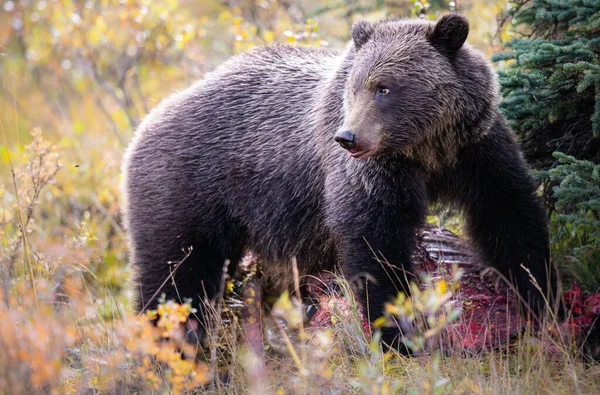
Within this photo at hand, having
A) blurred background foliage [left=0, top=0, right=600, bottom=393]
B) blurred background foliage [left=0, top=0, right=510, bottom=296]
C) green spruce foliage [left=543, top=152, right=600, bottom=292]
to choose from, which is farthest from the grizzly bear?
blurred background foliage [left=0, top=0, right=510, bottom=296]

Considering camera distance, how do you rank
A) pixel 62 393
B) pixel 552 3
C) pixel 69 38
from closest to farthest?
pixel 62 393 < pixel 552 3 < pixel 69 38

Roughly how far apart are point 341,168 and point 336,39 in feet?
17.2

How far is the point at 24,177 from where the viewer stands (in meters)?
6.34

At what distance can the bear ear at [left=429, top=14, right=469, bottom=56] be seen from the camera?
4.70 m

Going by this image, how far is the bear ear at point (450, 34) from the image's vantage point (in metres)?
4.70

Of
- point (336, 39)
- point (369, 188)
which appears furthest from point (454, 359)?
point (336, 39)

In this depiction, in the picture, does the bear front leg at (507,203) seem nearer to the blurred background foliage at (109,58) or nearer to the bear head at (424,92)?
the bear head at (424,92)

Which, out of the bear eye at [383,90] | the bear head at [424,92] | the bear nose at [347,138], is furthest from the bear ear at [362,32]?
the bear nose at [347,138]

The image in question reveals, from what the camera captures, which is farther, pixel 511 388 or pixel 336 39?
pixel 336 39

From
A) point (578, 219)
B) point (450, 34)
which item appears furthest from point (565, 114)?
point (450, 34)

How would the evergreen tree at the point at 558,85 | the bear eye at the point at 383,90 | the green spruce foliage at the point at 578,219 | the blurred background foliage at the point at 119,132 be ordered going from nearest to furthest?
the blurred background foliage at the point at 119,132 → the green spruce foliage at the point at 578,219 → the bear eye at the point at 383,90 → the evergreen tree at the point at 558,85

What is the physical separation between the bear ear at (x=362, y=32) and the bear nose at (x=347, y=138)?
33.5 inches

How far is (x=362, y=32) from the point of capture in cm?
505

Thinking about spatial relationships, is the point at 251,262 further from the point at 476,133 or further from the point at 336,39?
the point at 336,39
